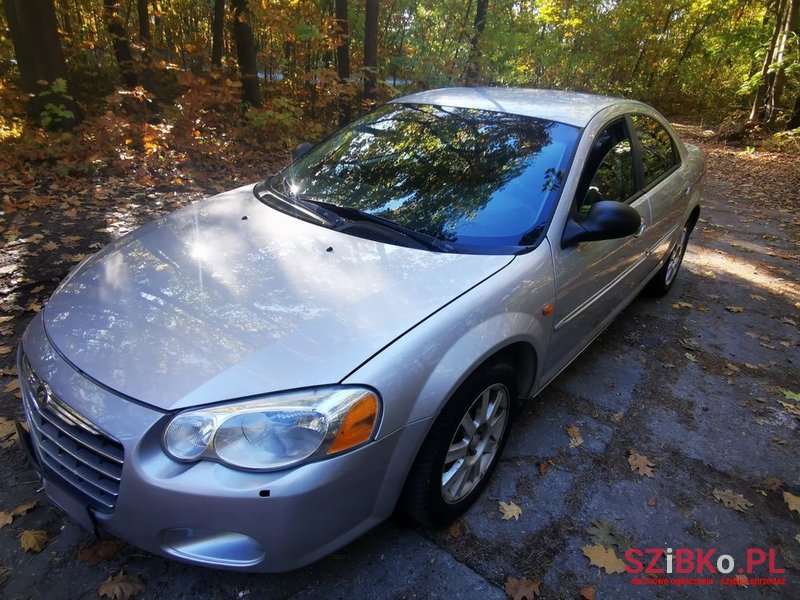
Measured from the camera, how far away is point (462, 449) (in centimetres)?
204

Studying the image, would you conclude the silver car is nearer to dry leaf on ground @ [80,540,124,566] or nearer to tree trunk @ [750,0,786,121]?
dry leaf on ground @ [80,540,124,566]

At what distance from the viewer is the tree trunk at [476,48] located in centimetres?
1370

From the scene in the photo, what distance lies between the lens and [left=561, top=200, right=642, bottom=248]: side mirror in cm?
228

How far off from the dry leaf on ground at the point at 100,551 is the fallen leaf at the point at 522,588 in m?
1.48

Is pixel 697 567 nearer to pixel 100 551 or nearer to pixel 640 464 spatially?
pixel 640 464

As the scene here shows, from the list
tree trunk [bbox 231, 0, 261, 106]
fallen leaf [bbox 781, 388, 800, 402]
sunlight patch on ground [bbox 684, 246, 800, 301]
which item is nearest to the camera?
fallen leaf [bbox 781, 388, 800, 402]

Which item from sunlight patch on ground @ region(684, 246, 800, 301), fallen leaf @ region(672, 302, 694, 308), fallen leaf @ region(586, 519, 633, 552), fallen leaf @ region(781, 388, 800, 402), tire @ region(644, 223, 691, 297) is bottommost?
fallen leaf @ region(586, 519, 633, 552)

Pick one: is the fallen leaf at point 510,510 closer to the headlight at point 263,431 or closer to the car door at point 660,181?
the headlight at point 263,431

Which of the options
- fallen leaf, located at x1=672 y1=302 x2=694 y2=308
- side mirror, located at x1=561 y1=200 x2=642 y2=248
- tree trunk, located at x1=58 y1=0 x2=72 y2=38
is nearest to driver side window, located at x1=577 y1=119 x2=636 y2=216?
side mirror, located at x1=561 y1=200 x2=642 y2=248

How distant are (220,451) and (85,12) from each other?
16791 millimetres

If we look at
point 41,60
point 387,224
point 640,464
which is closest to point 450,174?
point 387,224

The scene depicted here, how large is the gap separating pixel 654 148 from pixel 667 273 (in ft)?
4.07

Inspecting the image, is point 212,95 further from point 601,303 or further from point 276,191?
point 601,303

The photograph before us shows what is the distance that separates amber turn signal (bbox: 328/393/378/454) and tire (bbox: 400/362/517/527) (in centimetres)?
33
